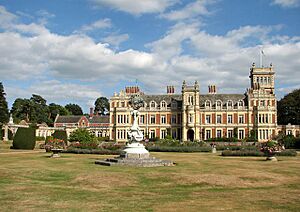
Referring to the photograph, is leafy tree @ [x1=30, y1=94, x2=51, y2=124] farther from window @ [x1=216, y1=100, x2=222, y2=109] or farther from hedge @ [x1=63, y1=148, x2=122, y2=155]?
hedge @ [x1=63, y1=148, x2=122, y2=155]

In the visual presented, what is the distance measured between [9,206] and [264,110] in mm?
58269

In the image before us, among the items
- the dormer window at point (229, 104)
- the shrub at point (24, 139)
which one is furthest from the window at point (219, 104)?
the shrub at point (24, 139)

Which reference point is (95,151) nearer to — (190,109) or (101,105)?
(190,109)

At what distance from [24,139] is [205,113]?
35.1 m

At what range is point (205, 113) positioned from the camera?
214ft

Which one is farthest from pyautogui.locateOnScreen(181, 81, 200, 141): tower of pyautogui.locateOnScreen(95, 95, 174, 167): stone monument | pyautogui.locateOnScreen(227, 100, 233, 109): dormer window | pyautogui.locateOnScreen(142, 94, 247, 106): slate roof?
pyautogui.locateOnScreen(95, 95, 174, 167): stone monument

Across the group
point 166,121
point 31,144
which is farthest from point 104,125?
point 31,144

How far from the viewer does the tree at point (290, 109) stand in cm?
7656

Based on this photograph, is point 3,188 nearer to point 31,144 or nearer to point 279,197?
point 279,197

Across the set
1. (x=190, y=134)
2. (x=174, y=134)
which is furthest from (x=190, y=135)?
(x=174, y=134)

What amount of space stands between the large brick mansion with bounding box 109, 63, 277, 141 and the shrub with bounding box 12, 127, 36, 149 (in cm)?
2750

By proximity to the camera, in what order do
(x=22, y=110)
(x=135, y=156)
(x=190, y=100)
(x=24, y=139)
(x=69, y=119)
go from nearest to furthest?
(x=135, y=156)
(x=24, y=139)
(x=190, y=100)
(x=69, y=119)
(x=22, y=110)

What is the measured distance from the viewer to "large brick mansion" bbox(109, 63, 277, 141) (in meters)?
63.0

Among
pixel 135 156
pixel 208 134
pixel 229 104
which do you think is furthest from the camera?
pixel 229 104
